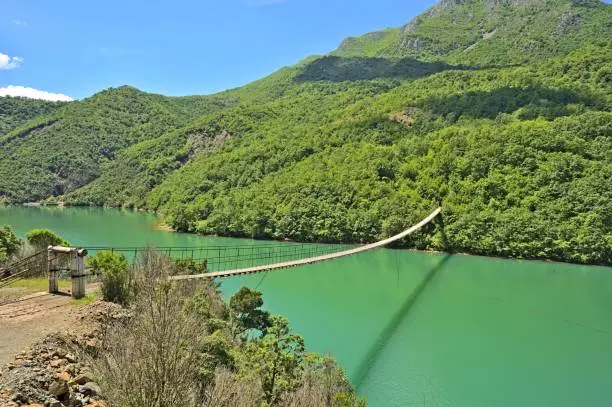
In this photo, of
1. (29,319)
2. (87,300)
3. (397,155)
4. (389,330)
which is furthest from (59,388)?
(397,155)

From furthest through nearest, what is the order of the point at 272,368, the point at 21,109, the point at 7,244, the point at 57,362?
the point at 21,109 → the point at 7,244 → the point at 272,368 → the point at 57,362

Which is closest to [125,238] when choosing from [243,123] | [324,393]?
[324,393]

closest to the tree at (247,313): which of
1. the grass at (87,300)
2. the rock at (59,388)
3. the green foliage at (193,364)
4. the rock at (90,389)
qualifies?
the green foliage at (193,364)

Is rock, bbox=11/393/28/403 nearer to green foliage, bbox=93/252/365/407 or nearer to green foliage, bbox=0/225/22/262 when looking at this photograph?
green foliage, bbox=93/252/365/407

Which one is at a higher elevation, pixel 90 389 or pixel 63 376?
pixel 63 376

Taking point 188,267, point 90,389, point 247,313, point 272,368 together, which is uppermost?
point 90,389

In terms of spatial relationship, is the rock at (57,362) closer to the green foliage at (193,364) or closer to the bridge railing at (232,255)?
the green foliage at (193,364)

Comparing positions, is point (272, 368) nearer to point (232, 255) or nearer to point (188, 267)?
point (188, 267)

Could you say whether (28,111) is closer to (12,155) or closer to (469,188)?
(12,155)
